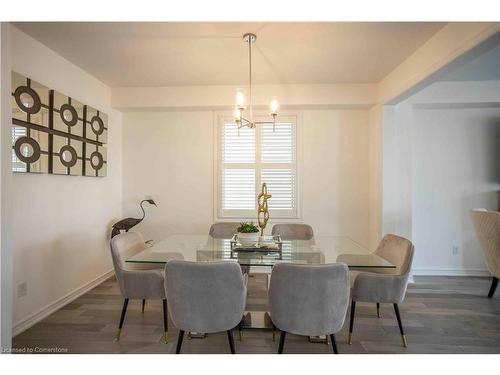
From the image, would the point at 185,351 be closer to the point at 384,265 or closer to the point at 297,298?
the point at 297,298

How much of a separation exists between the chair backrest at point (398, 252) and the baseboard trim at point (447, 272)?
1.82 m

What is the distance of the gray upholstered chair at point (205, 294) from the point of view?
1.59 meters

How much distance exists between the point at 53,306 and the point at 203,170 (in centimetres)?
232

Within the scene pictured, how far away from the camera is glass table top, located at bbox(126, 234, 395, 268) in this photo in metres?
1.93

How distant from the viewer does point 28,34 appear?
2352 millimetres

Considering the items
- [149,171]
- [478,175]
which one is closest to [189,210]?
[149,171]

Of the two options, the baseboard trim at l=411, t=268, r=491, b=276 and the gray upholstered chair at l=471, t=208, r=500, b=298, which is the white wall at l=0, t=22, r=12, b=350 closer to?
the gray upholstered chair at l=471, t=208, r=500, b=298

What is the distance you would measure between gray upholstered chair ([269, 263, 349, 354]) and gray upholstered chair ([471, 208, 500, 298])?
7.32 feet

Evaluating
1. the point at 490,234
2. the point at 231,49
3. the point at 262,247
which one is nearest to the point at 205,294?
the point at 262,247

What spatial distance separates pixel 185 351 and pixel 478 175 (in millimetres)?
4354

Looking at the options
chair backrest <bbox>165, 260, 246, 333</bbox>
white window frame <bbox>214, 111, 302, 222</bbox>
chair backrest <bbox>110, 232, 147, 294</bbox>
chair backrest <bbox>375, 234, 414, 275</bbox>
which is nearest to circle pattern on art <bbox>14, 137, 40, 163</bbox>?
chair backrest <bbox>110, 232, 147, 294</bbox>

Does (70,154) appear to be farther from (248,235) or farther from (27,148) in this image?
(248,235)

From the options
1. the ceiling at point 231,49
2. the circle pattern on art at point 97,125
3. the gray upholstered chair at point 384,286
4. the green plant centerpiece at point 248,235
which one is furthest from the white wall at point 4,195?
the gray upholstered chair at point 384,286

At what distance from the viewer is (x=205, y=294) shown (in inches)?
63.7
